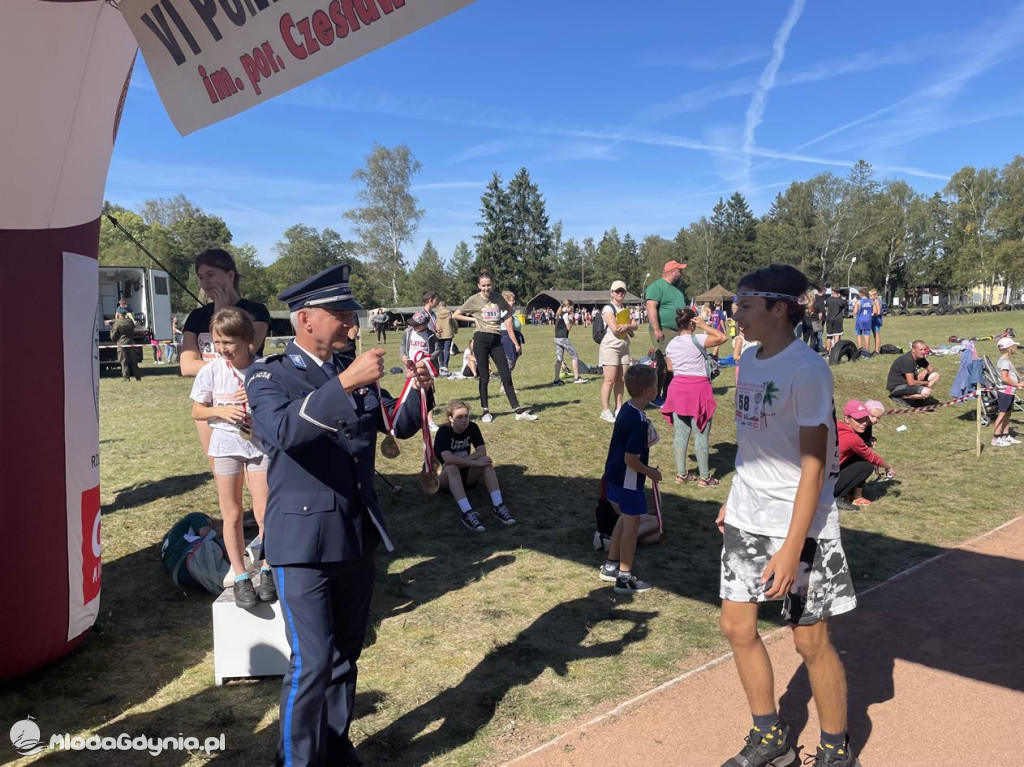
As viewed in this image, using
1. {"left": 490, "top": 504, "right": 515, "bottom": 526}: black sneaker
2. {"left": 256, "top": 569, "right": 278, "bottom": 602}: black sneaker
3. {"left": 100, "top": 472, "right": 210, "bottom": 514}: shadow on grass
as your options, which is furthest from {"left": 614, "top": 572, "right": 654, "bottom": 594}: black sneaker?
{"left": 100, "top": 472, "right": 210, "bottom": 514}: shadow on grass

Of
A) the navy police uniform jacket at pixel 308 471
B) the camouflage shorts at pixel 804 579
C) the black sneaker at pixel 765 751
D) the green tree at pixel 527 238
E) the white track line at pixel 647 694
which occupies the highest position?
the green tree at pixel 527 238

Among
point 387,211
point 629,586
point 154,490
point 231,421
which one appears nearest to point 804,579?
point 629,586

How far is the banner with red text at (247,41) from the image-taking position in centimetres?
278

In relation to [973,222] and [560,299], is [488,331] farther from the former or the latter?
[973,222]

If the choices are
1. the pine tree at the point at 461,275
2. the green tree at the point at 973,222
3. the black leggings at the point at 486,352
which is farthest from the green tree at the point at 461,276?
the black leggings at the point at 486,352

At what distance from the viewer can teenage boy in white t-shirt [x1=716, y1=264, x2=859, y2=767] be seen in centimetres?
264

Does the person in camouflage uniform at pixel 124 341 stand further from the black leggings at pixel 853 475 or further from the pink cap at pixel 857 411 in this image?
the black leggings at pixel 853 475

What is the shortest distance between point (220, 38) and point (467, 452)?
4.47 m

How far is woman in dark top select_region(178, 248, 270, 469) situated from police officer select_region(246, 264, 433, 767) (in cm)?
193

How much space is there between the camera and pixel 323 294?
2.66 meters

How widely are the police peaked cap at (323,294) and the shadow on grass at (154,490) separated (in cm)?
527

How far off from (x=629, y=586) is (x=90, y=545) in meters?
3.55

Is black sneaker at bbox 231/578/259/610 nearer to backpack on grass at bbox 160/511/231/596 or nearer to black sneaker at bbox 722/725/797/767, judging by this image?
backpack on grass at bbox 160/511/231/596

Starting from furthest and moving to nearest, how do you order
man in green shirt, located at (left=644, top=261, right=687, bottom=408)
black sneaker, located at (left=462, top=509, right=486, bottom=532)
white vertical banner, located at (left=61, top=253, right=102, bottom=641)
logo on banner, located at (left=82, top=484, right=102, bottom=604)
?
man in green shirt, located at (left=644, top=261, right=687, bottom=408) < black sneaker, located at (left=462, top=509, right=486, bottom=532) < logo on banner, located at (left=82, top=484, right=102, bottom=604) < white vertical banner, located at (left=61, top=253, right=102, bottom=641)
